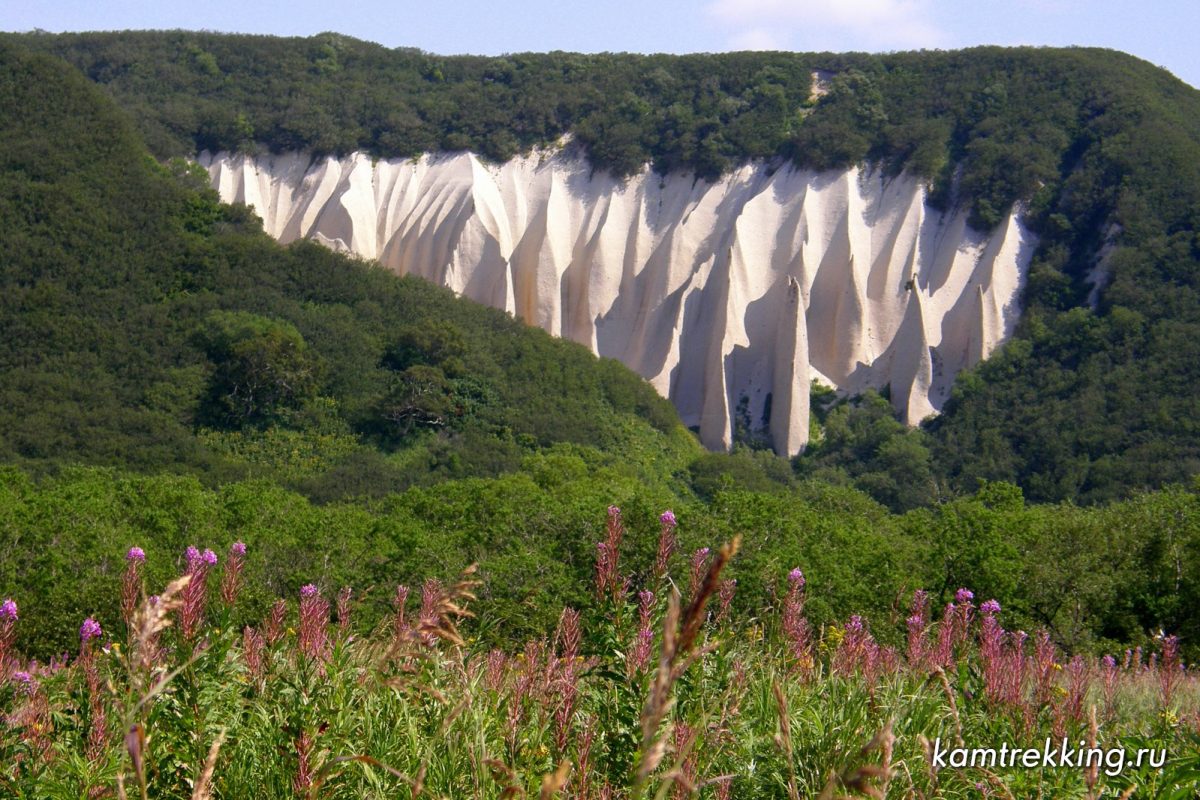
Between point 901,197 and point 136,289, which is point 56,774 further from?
point 901,197

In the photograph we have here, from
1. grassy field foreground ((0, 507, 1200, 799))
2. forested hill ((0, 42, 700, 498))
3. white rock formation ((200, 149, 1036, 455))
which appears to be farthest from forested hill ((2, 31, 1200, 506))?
grassy field foreground ((0, 507, 1200, 799))

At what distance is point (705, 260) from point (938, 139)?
36.4ft

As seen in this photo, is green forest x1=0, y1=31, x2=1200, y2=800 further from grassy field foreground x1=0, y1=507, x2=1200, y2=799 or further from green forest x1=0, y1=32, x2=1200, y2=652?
green forest x1=0, y1=32, x2=1200, y2=652

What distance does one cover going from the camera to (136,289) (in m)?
39.6

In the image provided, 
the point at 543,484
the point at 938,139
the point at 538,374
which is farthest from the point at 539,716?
the point at 938,139

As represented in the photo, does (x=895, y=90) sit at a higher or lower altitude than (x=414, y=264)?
higher

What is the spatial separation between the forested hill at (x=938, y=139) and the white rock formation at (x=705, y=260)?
1.27 meters

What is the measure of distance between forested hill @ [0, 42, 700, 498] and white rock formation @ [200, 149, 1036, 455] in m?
6.99

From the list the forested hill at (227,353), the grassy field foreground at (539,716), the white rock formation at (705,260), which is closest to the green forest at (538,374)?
the forested hill at (227,353)

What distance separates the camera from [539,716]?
601 centimetres

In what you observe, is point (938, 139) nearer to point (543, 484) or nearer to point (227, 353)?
point (543, 484)

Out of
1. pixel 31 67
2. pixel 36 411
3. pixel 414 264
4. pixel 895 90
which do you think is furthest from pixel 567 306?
pixel 36 411

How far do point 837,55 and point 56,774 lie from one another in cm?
6311

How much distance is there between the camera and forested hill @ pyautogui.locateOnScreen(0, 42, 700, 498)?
1362 inches
